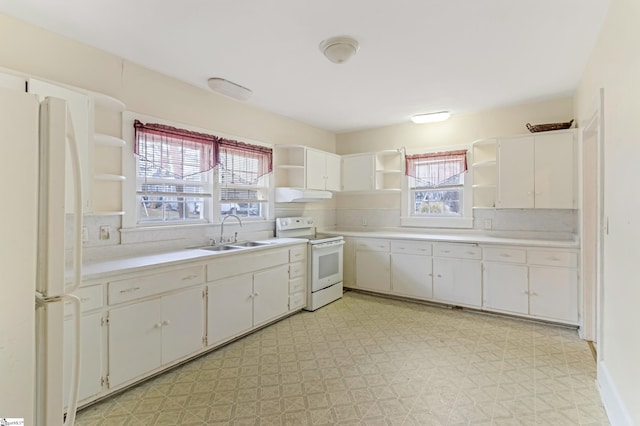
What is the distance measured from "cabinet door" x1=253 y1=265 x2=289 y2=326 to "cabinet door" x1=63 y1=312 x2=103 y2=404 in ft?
4.67

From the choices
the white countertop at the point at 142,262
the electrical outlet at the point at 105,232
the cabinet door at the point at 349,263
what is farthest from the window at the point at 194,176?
the cabinet door at the point at 349,263

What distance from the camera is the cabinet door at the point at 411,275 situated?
4137mm

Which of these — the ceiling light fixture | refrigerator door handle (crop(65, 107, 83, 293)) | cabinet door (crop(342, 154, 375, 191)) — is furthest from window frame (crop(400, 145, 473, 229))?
refrigerator door handle (crop(65, 107, 83, 293))

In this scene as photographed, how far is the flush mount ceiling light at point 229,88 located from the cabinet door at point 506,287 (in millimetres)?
Result: 3417

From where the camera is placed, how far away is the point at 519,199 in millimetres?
3775

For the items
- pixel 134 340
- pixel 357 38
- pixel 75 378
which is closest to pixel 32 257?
pixel 75 378

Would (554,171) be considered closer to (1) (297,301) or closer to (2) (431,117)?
(2) (431,117)

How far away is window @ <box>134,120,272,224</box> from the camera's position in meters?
3.02

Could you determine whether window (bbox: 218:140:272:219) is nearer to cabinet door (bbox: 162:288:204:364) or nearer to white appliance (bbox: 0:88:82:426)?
cabinet door (bbox: 162:288:204:364)

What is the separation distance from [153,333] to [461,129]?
4.42m

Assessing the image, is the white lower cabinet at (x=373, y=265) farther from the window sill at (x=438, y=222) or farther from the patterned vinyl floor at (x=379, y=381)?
the patterned vinyl floor at (x=379, y=381)

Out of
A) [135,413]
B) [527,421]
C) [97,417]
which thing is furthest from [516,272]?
[97,417]

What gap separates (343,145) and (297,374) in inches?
158

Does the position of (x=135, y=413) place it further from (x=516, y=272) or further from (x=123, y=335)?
(x=516, y=272)
